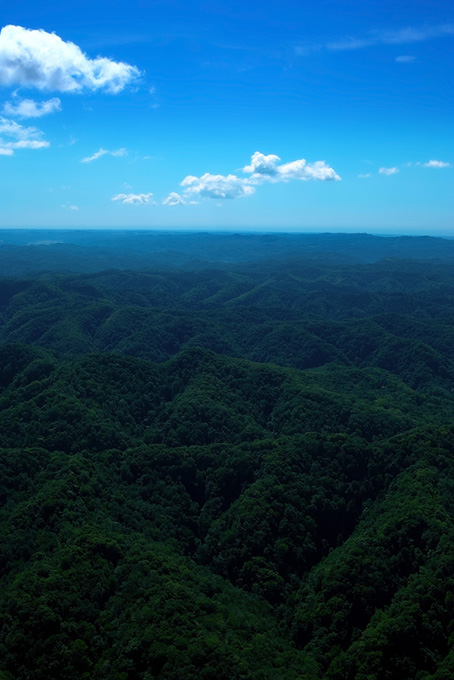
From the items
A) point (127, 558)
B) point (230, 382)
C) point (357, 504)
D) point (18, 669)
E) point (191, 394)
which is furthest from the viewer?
point (230, 382)

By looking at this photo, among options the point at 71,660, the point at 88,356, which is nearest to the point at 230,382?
the point at 88,356

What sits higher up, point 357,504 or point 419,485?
point 419,485

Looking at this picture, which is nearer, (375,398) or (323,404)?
(323,404)

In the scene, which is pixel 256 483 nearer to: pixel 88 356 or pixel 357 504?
pixel 357 504

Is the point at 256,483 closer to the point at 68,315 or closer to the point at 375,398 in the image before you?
the point at 375,398

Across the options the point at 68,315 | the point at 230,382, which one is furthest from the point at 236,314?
the point at 230,382

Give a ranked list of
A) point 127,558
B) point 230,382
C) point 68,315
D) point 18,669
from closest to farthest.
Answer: point 18,669 → point 127,558 → point 230,382 → point 68,315

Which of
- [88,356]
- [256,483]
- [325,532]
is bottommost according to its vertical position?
[325,532]
